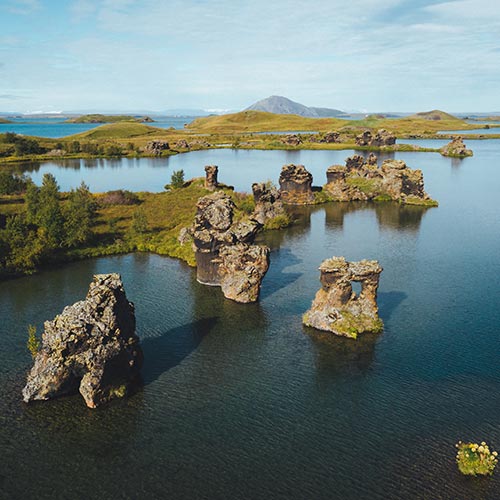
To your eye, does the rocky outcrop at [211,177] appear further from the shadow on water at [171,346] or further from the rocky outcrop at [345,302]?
the rocky outcrop at [345,302]

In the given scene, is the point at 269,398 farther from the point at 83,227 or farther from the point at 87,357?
the point at 83,227

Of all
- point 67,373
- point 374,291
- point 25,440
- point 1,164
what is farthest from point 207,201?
point 1,164

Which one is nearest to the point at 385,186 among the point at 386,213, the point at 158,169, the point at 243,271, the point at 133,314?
the point at 386,213

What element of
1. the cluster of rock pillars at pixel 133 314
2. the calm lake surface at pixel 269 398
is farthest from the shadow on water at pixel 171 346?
the cluster of rock pillars at pixel 133 314

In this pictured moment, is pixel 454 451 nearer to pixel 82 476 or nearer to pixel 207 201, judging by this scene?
pixel 82 476

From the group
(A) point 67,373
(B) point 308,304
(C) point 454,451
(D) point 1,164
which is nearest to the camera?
(C) point 454,451

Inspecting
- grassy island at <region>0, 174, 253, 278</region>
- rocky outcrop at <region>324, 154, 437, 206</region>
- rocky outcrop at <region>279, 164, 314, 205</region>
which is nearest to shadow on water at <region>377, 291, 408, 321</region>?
grassy island at <region>0, 174, 253, 278</region>

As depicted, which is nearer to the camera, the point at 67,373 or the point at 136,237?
the point at 67,373
